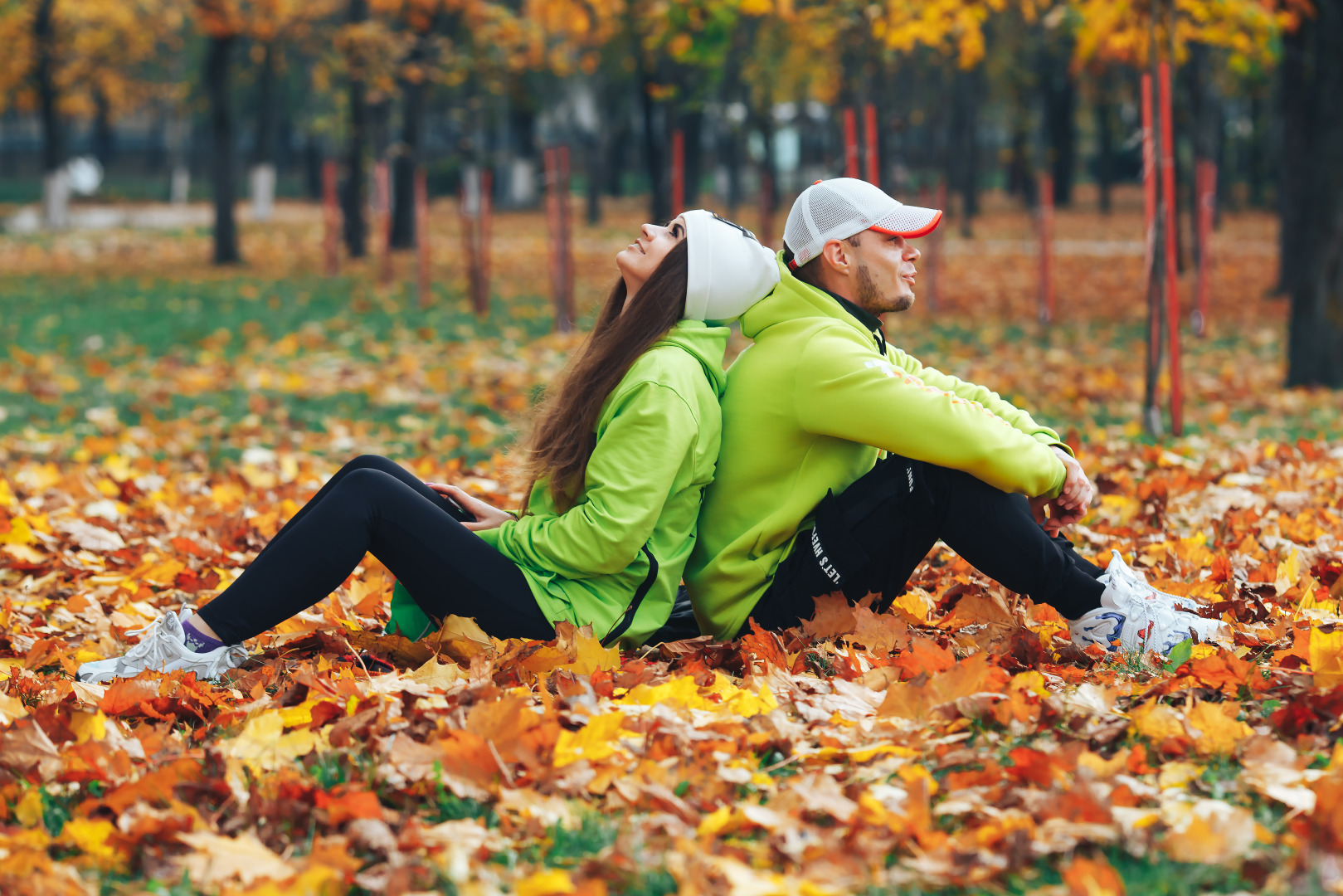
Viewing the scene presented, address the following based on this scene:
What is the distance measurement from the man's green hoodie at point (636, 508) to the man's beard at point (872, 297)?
36cm

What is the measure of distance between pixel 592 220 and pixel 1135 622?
27.9 metres

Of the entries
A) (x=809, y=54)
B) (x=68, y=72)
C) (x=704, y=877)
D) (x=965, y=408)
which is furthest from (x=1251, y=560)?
(x=68, y=72)

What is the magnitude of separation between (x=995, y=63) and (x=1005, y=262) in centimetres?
1015

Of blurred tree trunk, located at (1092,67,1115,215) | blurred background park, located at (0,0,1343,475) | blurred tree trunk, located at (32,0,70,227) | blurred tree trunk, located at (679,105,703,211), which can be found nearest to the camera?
blurred background park, located at (0,0,1343,475)

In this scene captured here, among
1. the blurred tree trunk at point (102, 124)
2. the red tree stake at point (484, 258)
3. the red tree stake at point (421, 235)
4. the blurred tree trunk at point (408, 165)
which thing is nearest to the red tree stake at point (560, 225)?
the red tree stake at point (484, 258)

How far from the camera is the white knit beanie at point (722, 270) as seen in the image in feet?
9.86

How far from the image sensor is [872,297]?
10.4ft

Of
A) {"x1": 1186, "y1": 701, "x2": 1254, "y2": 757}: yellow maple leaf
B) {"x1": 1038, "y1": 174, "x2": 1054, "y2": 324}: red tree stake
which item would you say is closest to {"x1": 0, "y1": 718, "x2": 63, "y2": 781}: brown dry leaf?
{"x1": 1186, "y1": 701, "x2": 1254, "y2": 757}: yellow maple leaf

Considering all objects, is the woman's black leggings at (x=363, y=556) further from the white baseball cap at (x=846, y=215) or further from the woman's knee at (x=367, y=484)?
the white baseball cap at (x=846, y=215)

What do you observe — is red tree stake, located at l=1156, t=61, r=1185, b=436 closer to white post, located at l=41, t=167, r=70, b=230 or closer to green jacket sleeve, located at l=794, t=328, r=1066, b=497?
green jacket sleeve, located at l=794, t=328, r=1066, b=497

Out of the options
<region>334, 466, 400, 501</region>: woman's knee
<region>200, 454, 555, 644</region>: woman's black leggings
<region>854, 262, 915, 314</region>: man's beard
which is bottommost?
<region>200, 454, 555, 644</region>: woman's black leggings

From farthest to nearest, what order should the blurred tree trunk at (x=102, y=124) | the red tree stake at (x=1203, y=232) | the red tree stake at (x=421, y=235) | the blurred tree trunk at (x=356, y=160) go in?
the blurred tree trunk at (x=102, y=124) < the blurred tree trunk at (x=356, y=160) < the red tree stake at (x=421, y=235) < the red tree stake at (x=1203, y=232)

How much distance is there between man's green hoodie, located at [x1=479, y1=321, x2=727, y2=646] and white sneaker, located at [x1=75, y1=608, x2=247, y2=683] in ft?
2.25

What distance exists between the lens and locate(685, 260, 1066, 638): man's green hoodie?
115 inches
